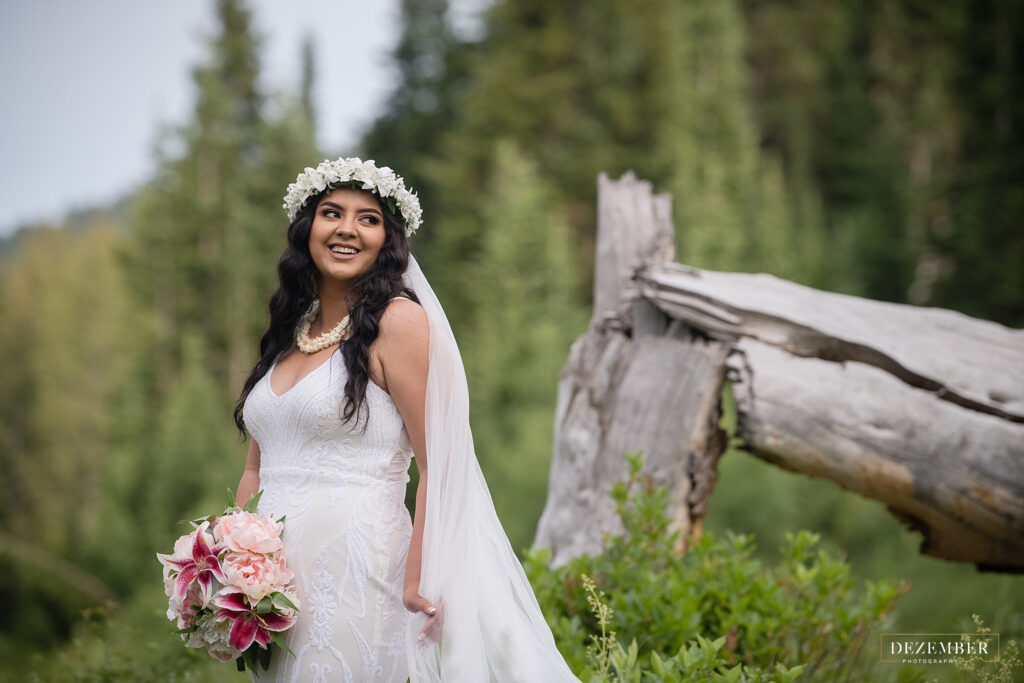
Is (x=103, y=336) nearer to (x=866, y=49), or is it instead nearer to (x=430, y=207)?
(x=430, y=207)

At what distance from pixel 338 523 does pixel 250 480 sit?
609mm

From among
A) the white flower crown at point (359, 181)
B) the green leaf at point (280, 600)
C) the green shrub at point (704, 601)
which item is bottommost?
the green shrub at point (704, 601)

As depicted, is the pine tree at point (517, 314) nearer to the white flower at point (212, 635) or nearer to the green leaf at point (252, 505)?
the green leaf at point (252, 505)

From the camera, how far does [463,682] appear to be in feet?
8.43

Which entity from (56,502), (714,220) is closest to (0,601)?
(56,502)

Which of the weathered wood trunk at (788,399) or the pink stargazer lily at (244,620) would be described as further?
the weathered wood trunk at (788,399)

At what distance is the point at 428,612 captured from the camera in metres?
2.59

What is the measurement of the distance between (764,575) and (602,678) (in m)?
1.53

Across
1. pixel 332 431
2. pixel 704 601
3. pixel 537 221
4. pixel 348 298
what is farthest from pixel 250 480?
pixel 537 221

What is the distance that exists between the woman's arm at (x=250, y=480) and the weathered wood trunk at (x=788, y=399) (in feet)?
6.40

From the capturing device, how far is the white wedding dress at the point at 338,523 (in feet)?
8.51

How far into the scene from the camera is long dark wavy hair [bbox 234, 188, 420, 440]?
2.72 m

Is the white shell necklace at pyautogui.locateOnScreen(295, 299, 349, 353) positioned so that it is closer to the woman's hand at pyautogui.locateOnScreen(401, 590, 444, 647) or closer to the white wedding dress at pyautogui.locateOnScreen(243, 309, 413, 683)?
the white wedding dress at pyautogui.locateOnScreen(243, 309, 413, 683)

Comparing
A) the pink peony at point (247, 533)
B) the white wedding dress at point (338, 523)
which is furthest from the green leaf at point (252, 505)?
the pink peony at point (247, 533)
